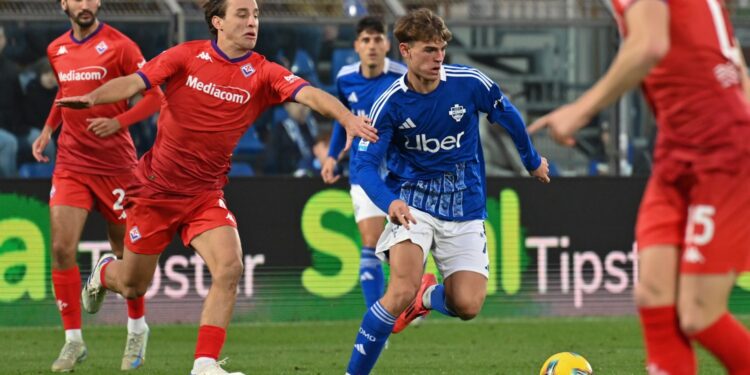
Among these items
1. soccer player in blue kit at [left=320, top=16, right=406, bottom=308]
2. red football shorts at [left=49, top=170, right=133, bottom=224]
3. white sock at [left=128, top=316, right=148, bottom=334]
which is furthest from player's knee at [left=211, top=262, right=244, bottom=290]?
soccer player in blue kit at [left=320, top=16, right=406, bottom=308]

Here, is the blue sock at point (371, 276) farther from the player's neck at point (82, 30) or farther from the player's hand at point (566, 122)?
the player's hand at point (566, 122)

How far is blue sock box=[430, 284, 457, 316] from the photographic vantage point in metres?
8.23

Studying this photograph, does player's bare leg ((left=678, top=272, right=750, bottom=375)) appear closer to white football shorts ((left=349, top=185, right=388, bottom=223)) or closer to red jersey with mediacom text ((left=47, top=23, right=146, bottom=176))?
red jersey with mediacom text ((left=47, top=23, right=146, bottom=176))

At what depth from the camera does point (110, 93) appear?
7.47m

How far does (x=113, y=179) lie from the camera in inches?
377

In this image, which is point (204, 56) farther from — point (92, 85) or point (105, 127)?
point (92, 85)

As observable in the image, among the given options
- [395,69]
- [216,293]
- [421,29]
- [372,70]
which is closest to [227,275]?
[216,293]

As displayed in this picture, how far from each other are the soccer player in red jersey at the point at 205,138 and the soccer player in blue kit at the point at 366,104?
2462 millimetres

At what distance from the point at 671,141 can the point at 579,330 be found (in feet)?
22.5

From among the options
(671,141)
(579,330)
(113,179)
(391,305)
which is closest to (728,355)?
(671,141)

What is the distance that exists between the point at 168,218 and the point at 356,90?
3121mm

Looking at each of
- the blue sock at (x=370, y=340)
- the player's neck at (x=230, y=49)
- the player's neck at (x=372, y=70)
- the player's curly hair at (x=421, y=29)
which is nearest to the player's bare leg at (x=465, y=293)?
the blue sock at (x=370, y=340)

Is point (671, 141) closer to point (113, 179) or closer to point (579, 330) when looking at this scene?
point (113, 179)

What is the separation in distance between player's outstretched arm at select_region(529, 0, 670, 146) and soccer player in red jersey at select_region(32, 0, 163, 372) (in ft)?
16.2
